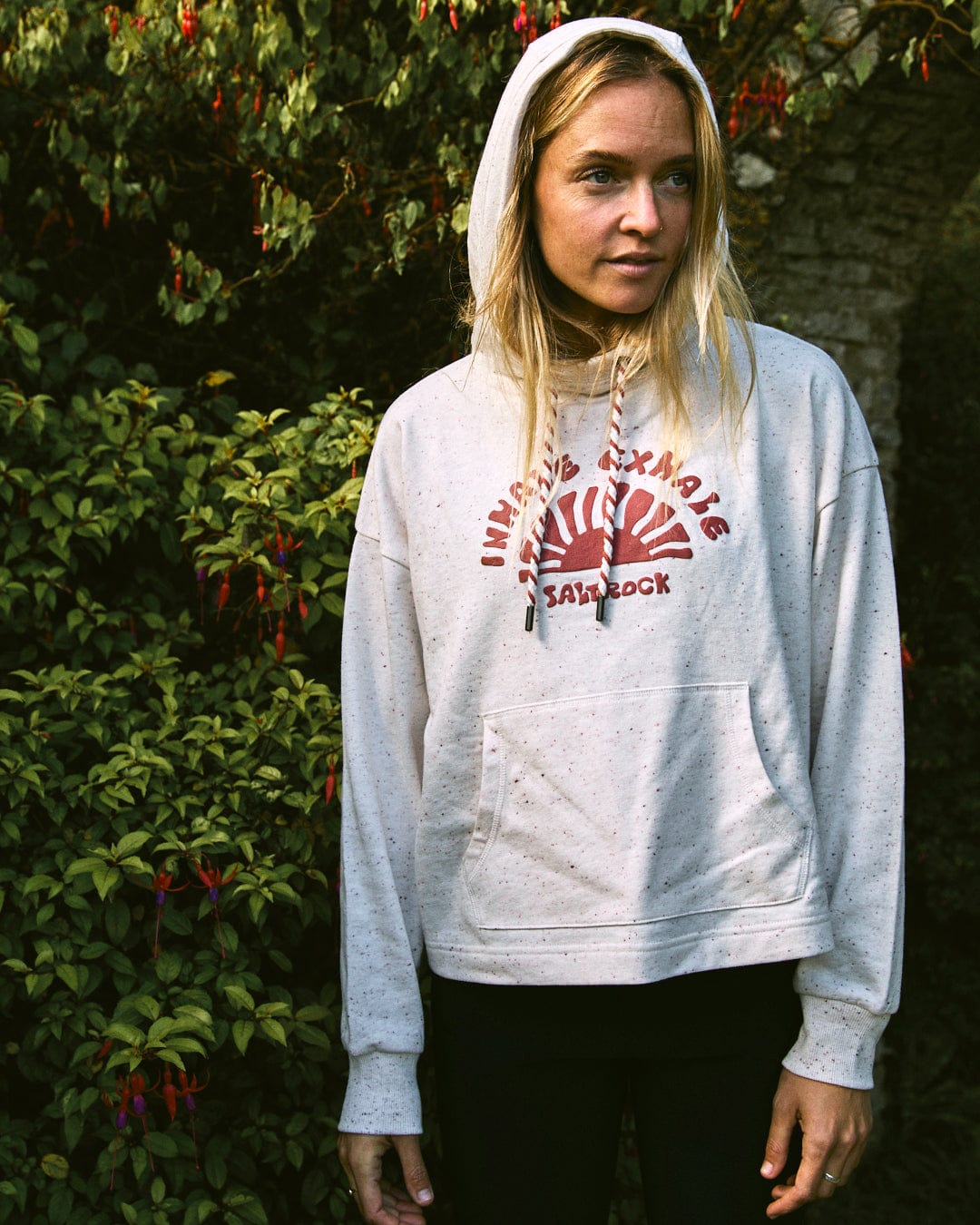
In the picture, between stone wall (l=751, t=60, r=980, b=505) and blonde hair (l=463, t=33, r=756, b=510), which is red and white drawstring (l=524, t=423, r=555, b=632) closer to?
blonde hair (l=463, t=33, r=756, b=510)

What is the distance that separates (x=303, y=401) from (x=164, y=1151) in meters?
2.30

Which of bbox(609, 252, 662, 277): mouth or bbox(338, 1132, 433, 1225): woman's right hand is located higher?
bbox(609, 252, 662, 277): mouth

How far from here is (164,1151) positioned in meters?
2.05

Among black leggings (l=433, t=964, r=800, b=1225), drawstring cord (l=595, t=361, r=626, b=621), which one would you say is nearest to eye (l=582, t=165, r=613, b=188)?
drawstring cord (l=595, t=361, r=626, b=621)

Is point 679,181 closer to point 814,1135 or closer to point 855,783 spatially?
point 855,783

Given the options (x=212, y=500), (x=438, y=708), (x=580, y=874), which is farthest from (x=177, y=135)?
(x=580, y=874)

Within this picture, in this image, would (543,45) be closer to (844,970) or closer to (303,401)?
(844,970)

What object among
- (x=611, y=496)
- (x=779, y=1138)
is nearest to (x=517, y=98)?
(x=611, y=496)

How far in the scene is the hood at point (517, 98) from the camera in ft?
5.10

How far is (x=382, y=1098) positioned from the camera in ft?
5.40

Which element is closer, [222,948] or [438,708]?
[438,708]

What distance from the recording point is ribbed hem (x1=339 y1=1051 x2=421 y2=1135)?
164cm

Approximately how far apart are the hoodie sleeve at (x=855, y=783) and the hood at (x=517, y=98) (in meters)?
0.46

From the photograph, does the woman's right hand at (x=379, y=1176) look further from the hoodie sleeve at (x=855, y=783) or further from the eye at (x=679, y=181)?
the eye at (x=679, y=181)
